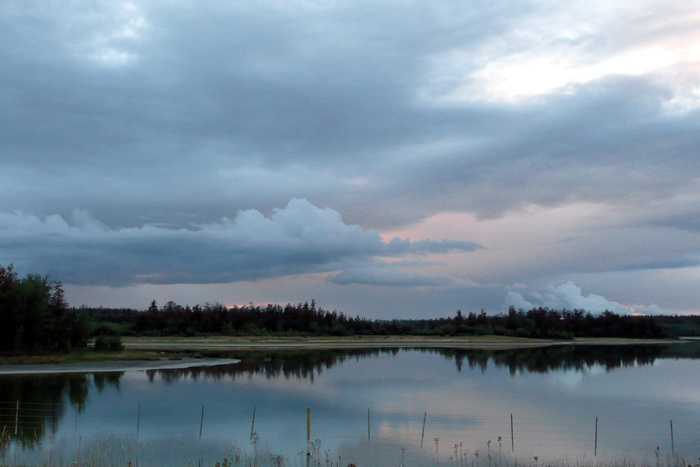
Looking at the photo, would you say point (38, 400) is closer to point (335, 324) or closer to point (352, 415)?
point (352, 415)

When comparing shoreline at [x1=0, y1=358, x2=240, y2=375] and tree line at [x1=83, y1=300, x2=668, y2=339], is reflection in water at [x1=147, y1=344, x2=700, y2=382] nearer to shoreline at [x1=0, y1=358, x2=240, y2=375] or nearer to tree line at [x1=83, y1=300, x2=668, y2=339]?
shoreline at [x1=0, y1=358, x2=240, y2=375]

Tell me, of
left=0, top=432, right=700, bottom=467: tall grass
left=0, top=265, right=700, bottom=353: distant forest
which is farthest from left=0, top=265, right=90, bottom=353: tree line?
left=0, top=432, right=700, bottom=467: tall grass

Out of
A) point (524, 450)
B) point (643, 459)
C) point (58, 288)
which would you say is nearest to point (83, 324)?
point (58, 288)

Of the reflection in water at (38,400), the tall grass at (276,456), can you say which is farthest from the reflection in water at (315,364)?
the tall grass at (276,456)

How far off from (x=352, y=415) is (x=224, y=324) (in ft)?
309

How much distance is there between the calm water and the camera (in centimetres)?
2152

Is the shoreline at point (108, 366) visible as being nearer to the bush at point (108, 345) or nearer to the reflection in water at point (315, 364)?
the reflection in water at point (315, 364)

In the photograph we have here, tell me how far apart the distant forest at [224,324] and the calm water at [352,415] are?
12329 millimetres

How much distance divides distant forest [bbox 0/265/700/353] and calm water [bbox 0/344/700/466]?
485 inches

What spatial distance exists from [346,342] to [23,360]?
193 ft

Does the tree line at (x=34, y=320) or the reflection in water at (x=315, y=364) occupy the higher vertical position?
the tree line at (x=34, y=320)

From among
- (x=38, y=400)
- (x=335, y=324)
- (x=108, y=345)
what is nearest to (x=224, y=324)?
(x=335, y=324)

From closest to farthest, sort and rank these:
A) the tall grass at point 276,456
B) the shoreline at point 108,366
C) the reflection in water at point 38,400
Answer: the tall grass at point 276,456
the reflection in water at point 38,400
the shoreline at point 108,366

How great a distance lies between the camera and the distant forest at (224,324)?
5559cm
